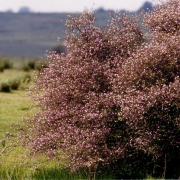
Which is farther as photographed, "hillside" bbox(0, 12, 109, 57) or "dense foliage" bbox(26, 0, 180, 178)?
"dense foliage" bbox(26, 0, 180, 178)

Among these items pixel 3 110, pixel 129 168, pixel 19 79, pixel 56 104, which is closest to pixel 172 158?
pixel 129 168

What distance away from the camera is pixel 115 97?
10.7m

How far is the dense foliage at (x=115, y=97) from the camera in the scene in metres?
10.4

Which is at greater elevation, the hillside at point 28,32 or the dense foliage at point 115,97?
the hillside at point 28,32

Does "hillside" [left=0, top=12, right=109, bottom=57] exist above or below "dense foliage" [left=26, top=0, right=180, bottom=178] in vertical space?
above

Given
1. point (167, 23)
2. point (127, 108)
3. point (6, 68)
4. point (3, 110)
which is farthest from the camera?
point (6, 68)

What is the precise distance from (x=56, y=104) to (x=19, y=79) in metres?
22.1

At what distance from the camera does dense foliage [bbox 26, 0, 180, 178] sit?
409 inches

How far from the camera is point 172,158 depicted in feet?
36.7

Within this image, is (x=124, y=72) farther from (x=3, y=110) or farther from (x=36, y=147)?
(x=3, y=110)

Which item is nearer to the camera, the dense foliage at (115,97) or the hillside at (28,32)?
the hillside at (28,32)

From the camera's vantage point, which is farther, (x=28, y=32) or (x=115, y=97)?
(x=115, y=97)

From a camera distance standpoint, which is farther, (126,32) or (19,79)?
(19,79)

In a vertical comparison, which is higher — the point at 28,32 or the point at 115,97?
the point at 28,32
